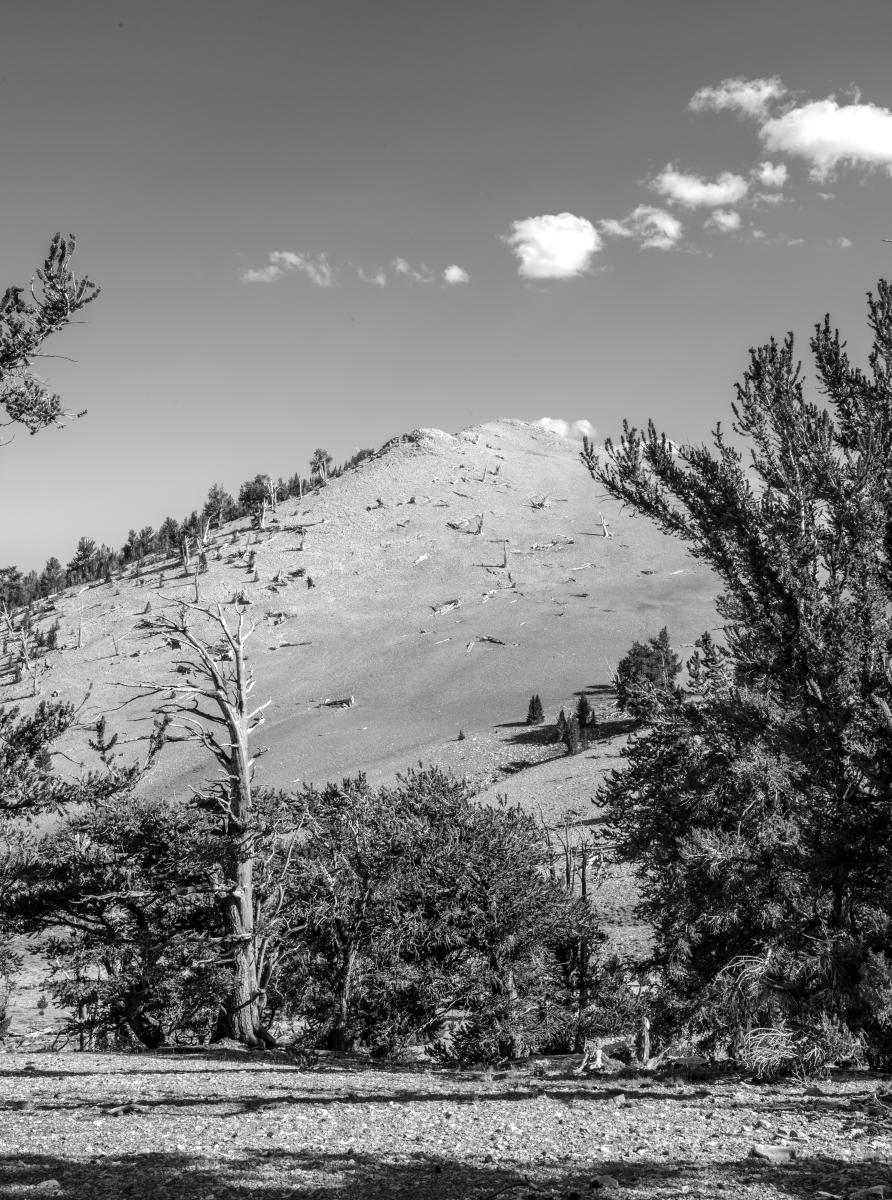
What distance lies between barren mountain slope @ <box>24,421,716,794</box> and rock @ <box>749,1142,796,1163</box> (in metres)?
56.1

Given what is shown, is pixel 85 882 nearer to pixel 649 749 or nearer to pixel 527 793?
pixel 649 749

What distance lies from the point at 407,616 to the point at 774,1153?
103 metres

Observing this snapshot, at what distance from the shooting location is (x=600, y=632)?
95.8 metres

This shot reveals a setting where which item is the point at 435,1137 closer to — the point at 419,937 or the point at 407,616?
the point at 419,937

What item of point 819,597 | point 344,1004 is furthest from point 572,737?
point 819,597

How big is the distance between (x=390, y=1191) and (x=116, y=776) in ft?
40.6

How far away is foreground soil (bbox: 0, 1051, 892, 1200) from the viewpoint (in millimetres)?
6035

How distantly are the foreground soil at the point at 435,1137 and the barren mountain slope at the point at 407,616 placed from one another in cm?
5284

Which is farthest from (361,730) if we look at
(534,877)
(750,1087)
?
(750,1087)

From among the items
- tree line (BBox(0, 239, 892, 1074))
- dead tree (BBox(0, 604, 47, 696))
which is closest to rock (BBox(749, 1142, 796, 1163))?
tree line (BBox(0, 239, 892, 1074))

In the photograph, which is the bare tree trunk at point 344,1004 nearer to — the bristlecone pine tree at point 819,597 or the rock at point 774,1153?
the bristlecone pine tree at point 819,597

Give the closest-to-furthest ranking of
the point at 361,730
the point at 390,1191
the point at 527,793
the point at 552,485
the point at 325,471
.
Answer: the point at 390,1191
the point at 527,793
the point at 361,730
the point at 552,485
the point at 325,471

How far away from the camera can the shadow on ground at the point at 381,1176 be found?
230 inches

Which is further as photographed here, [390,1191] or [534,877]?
[534,877]
